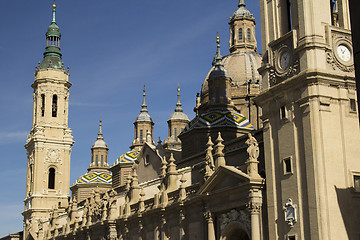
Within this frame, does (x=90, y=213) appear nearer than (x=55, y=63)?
Yes

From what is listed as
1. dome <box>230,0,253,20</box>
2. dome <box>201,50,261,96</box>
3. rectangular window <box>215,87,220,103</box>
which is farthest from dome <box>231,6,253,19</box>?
rectangular window <box>215,87,220,103</box>

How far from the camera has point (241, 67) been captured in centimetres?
6359

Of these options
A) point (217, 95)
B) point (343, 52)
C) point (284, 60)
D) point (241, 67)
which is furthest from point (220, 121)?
point (343, 52)

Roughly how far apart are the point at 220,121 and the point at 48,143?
111 feet

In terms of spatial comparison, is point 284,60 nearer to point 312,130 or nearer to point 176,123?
point 312,130

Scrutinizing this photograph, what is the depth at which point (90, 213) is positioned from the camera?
47844mm

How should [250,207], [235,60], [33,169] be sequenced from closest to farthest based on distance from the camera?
[250,207] → [235,60] → [33,169]

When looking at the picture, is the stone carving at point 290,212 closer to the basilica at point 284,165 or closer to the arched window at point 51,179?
the basilica at point 284,165

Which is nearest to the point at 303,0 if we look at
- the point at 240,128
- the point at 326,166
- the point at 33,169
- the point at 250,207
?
the point at 326,166

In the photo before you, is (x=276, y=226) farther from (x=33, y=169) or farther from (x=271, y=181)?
(x=33, y=169)

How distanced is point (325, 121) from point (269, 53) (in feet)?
15.8

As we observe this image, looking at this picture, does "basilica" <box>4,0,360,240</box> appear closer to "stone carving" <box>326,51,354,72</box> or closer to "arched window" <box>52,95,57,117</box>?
"stone carving" <box>326,51,354,72</box>

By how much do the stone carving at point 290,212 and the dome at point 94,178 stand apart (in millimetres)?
56906

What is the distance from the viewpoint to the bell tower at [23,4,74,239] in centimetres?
7206
